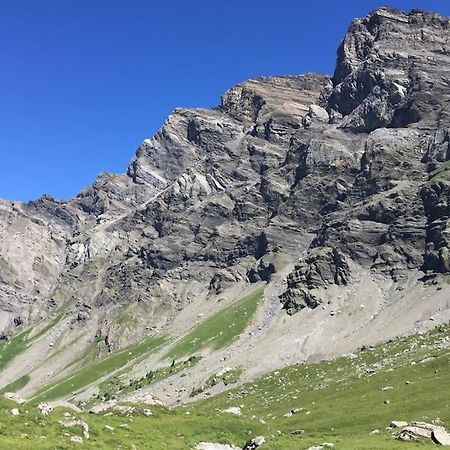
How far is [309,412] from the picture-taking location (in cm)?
10744

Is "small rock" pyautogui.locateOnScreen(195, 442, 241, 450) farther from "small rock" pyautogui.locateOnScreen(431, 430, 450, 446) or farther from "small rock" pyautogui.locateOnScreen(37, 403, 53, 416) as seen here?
"small rock" pyautogui.locateOnScreen(431, 430, 450, 446)

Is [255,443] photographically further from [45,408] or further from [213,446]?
[45,408]

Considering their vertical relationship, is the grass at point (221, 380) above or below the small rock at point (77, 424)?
below

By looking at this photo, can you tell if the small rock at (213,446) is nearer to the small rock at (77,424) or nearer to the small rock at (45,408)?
the small rock at (77,424)

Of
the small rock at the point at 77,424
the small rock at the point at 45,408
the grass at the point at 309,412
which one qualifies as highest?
the small rock at the point at 45,408

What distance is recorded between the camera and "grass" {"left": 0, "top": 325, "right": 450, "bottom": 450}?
153 feet

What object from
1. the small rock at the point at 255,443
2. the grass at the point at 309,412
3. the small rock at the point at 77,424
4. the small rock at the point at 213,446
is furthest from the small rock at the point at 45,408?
the small rock at the point at 255,443

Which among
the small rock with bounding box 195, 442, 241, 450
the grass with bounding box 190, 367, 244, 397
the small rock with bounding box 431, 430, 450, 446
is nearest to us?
the small rock with bounding box 431, 430, 450, 446

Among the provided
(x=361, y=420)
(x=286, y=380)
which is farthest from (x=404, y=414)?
(x=286, y=380)

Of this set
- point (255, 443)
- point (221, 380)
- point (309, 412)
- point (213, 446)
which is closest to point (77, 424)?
point (213, 446)

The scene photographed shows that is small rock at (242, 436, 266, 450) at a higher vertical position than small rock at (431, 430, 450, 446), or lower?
higher

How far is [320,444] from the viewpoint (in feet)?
162

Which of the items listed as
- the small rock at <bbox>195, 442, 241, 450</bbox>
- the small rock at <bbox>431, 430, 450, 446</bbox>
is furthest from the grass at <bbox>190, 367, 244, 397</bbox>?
the small rock at <bbox>431, 430, 450, 446</bbox>

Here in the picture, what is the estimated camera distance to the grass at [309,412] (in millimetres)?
46688
